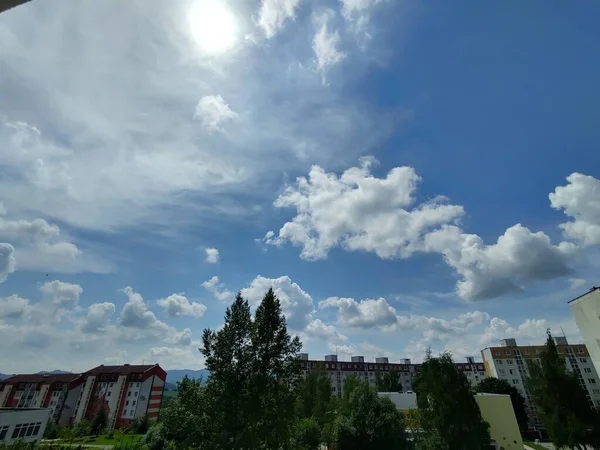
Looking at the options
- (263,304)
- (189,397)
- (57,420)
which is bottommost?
(57,420)

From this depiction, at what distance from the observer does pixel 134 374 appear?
77188mm

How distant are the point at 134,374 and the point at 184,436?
222ft

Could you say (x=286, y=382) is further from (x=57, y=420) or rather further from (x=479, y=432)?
(x=57, y=420)

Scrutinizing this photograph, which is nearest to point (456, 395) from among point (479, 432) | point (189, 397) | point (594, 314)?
point (479, 432)

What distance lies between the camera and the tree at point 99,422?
68244 mm

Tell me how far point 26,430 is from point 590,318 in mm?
64444

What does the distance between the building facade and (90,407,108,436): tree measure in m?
88.2

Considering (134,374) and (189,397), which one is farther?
(134,374)

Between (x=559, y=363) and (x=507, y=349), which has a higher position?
(x=507, y=349)

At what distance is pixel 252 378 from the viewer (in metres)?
22.8

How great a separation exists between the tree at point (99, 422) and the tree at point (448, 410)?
74735mm

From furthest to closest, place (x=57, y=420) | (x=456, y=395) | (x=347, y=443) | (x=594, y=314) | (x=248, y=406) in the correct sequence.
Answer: (x=57, y=420) < (x=594, y=314) < (x=347, y=443) < (x=456, y=395) < (x=248, y=406)

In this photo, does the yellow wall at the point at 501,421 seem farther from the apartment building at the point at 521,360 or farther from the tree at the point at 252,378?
the apartment building at the point at 521,360

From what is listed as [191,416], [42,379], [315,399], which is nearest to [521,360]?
[315,399]
